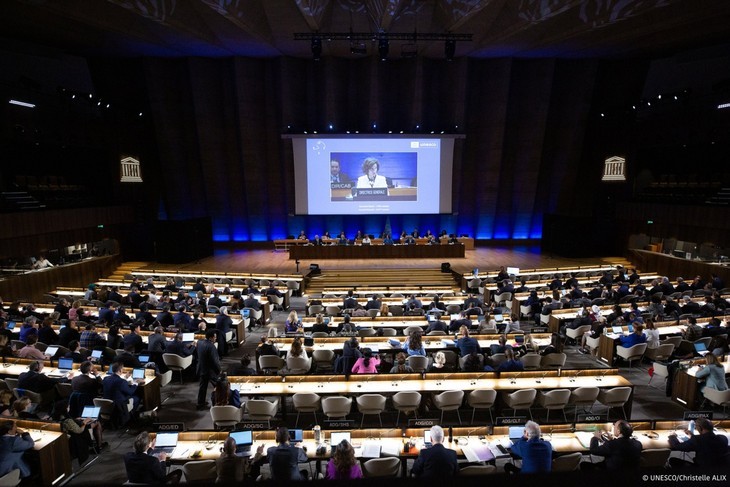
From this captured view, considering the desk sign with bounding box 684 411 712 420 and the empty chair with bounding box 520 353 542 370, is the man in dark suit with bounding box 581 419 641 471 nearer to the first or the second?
the desk sign with bounding box 684 411 712 420

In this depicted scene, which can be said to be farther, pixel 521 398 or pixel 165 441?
pixel 521 398

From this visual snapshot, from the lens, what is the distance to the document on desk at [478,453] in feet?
17.2

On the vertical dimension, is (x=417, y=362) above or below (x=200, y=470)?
below

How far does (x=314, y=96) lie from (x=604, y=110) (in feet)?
47.7

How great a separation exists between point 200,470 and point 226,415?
1.57 metres

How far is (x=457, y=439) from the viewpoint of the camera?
569 centimetres

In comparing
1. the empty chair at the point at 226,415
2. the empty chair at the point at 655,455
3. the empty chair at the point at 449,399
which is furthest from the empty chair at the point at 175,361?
the empty chair at the point at 655,455

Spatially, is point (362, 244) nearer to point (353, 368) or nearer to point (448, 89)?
point (448, 89)

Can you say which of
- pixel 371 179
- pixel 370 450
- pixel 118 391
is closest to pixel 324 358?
pixel 118 391

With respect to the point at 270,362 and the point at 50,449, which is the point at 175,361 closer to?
the point at 270,362

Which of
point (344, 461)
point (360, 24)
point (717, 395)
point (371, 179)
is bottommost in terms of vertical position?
point (717, 395)

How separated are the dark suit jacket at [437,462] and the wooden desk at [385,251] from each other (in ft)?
52.9

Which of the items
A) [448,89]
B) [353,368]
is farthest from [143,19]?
[353,368]

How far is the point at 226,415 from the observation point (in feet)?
21.6
